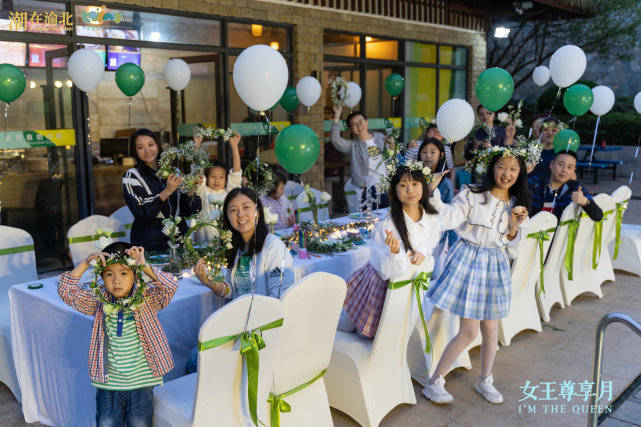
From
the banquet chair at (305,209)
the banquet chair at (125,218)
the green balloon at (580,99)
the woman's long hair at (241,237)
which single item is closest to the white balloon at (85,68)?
the banquet chair at (125,218)

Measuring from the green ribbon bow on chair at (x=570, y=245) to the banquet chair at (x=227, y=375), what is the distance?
10.3 ft

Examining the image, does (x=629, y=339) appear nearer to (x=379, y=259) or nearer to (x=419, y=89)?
(x=379, y=259)

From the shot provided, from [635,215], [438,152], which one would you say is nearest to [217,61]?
[438,152]

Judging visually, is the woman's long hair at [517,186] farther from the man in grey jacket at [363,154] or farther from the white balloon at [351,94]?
the white balloon at [351,94]

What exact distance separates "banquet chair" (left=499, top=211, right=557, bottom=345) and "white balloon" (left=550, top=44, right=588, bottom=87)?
2009mm

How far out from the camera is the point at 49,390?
313cm

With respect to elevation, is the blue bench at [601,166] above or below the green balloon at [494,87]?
below

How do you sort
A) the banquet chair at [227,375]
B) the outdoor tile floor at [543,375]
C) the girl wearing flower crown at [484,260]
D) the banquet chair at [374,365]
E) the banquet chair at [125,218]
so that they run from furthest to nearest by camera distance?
the banquet chair at [125,218], the girl wearing flower crown at [484,260], the outdoor tile floor at [543,375], the banquet chair at [374,365], the banquet chair at [227,375]

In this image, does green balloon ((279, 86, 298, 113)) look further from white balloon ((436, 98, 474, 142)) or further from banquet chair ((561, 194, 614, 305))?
banquet chair ((561, 194, 614, 305))

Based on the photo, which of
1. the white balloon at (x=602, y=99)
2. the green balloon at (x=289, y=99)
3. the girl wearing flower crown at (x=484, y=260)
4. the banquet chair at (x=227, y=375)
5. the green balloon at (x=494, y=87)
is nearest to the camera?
the banquet chair at (x=227, y=375)

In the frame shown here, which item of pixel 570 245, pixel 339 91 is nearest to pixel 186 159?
pixel 570 245

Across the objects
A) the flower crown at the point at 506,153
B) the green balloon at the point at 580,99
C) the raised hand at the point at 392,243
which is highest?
the green balloon at the point at 580,99

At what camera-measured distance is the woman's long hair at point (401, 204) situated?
325cm

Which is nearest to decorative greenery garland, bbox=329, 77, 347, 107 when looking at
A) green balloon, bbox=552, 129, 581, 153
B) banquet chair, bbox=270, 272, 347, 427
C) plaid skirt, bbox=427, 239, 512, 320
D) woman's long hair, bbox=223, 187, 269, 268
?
green balloon, bbox=552, 129, 581, 153
